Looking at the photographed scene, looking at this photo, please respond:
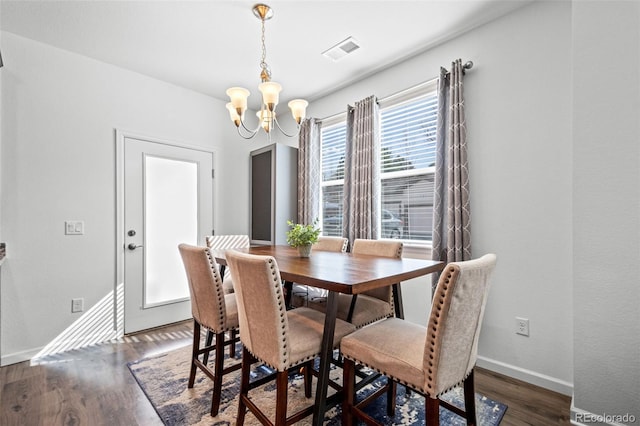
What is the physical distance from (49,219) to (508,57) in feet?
13.5

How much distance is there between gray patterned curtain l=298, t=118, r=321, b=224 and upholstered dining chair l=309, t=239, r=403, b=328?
1447 mm

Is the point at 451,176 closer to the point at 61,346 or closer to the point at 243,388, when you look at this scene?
the point at 243,388

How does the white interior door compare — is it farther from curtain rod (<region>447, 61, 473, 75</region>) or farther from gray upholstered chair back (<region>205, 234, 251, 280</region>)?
curtain rod (<region>447, 61, 473, 75</region>)

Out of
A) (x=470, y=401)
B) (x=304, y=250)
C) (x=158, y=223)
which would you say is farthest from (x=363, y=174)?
(x=158, y=223)

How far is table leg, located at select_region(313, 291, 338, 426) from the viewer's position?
136 centimetres

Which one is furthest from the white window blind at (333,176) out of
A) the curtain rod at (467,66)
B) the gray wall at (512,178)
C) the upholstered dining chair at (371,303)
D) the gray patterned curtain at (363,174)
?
the curtain rod at (467,66)

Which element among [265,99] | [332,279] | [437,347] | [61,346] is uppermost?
[265,99]

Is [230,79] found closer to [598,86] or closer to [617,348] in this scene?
[598,86]

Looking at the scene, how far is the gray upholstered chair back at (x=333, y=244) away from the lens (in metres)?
2.65

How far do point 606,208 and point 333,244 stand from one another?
6.05 feet

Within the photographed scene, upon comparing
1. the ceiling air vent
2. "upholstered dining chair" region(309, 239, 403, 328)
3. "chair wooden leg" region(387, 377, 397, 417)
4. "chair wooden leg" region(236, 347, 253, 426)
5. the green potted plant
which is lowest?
"chair wooden leg" region(387, 377, 397, 417)

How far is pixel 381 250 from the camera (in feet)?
7.58

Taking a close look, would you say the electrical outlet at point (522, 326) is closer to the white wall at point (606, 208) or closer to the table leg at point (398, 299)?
the white wall at point (606, 208)

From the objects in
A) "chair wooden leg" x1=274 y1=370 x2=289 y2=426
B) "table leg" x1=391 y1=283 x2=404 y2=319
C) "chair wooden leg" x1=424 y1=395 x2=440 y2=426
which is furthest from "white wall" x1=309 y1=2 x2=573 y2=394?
"chair wooden leg" x1=274 y1=370 x2=289 y2=426
